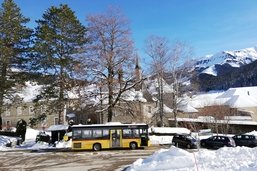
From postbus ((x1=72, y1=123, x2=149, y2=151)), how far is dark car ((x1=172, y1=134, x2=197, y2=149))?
16.6 ft

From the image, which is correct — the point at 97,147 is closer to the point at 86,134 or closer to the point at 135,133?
the point at 86,134

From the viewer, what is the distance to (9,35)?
172 feet

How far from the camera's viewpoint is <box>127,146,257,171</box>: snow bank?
17.2 meters

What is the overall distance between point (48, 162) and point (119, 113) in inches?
701

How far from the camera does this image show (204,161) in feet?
65.2

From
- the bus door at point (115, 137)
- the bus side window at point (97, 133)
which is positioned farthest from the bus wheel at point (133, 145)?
the bus side window at point (97, 133)

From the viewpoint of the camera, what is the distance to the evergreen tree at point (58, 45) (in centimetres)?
5106

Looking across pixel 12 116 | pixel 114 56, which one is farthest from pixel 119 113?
pixel 12 116

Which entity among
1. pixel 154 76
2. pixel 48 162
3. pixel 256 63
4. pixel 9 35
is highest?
pixel 256 63

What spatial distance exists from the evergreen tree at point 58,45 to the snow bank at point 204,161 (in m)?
29.4

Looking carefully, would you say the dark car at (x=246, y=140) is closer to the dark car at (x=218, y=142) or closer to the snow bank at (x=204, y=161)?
the dark car at (x=218, y=142)

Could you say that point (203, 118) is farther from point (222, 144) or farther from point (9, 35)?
point (9, 35)

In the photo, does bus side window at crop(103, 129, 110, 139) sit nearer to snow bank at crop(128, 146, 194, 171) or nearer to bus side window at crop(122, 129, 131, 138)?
bus side window at crop(122, 129, 131, 138)

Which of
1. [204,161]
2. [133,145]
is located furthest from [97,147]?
[204,161]
